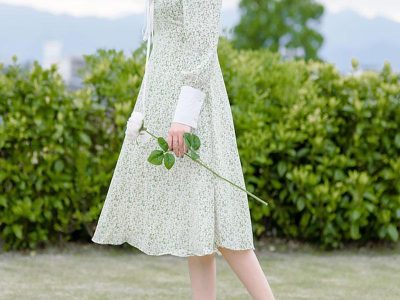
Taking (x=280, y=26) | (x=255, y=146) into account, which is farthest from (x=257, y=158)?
(x=280, y=26)

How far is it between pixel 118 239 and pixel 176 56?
76cm

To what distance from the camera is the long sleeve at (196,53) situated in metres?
3.14

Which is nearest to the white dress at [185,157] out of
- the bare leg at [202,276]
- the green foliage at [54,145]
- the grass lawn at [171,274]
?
the bare leg at [202,276]

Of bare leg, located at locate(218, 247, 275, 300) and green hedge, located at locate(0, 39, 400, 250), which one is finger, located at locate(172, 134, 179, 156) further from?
green hedge, located at locate(0, 39, 400, 250)

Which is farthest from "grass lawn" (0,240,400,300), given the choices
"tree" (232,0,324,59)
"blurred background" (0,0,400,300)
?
"tree" (232,0,324,59)

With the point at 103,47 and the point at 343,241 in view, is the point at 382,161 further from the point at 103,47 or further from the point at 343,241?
the point at 103,47

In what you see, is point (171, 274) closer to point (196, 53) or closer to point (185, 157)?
point (185, 157)

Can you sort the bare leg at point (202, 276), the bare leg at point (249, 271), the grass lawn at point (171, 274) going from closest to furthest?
the bare leg at point (249, 271)
the bare leg at point (202, 276)
the grass lawn at point (171, 274)

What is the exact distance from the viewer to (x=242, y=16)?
85.8ft

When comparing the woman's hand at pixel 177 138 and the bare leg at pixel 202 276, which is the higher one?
the woman's hand at pixel 177 138

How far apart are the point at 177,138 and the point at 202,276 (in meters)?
0.65

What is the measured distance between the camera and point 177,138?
3.15m

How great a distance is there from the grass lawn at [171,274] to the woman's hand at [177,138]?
5.58 ft

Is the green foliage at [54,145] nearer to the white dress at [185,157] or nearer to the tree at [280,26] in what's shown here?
the white dress at [185,157]
